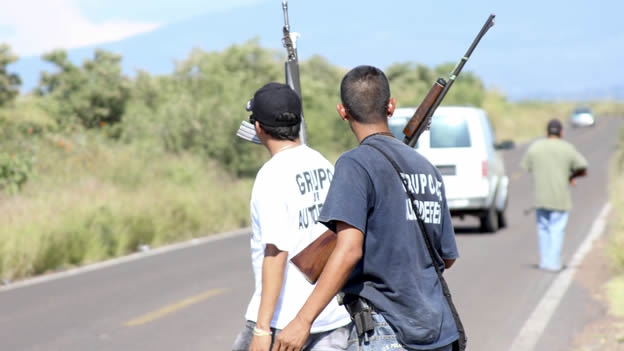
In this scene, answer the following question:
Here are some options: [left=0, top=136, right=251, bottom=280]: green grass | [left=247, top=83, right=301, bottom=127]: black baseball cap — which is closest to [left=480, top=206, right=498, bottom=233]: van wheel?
[left=0, top=136, right=251, bottom=280]: green grass

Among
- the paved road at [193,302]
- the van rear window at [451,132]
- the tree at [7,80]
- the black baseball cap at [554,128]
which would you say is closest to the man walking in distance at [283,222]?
the paved road at [193,302]

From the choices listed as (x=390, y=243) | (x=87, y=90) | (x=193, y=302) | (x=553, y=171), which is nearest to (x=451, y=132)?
(x=553, y=171)

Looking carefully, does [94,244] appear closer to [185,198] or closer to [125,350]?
[185,198]

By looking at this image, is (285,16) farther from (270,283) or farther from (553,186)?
(553,186)

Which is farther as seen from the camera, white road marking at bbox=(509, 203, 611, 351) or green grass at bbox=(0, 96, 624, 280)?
green grass at bbox=(0, 96, 624, 280)

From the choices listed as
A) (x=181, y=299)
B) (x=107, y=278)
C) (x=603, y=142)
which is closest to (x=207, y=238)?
(x=107, y=278)

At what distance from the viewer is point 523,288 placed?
462 inches

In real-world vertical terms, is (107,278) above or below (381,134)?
below

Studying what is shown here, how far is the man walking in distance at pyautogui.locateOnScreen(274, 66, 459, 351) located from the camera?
144 inches

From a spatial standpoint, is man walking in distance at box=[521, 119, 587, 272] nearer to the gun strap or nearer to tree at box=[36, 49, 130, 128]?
the gun strap

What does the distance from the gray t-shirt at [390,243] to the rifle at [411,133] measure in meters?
0.12

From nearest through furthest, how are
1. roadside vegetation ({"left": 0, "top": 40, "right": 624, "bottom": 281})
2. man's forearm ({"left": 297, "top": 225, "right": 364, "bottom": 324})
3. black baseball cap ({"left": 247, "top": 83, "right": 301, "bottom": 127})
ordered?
man's forearm ({"left": 297, "top": 225, "right": 364, "bottom": 324}), black baseball cap ({"left": 247, "top": 83, "right": 301, "bottom": 127}), roadside vegetation ({"left": 0, "top": 40, "right": 624, "bottom": 281})

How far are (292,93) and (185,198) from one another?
15.5 meters

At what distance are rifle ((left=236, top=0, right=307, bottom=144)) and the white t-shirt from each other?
0.33m
